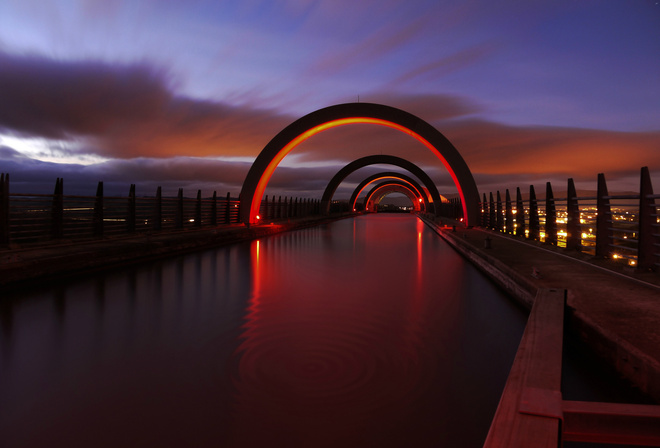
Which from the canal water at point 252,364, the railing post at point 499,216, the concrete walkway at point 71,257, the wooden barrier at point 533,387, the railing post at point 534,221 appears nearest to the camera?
the wooden barrier at point 533,387

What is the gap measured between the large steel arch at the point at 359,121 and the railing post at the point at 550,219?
28.6 ft

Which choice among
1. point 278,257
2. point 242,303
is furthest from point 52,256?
point 278,257

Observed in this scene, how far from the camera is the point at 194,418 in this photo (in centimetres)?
231

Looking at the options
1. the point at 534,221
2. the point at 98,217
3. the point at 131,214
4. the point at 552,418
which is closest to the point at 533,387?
the point at 552,418

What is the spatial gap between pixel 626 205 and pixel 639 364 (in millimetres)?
6055

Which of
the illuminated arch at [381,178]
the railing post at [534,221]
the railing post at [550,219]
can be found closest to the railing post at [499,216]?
the railing post at [534,221]

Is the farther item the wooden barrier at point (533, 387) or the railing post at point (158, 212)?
the railing post at point (158, 212)

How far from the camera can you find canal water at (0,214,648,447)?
7.24ft

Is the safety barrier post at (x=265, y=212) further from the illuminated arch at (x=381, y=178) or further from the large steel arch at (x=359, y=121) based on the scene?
the illuminated arch at (x=381, y=178)

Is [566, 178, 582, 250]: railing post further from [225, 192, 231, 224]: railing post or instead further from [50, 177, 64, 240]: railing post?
[225, 192, 231, 224]: railing post

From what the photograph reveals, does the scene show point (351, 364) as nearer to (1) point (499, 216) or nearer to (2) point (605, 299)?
(2) point (605, 299)

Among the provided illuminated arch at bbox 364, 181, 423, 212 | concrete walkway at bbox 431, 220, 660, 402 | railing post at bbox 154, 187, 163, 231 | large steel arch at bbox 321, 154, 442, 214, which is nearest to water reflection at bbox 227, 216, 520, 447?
concrete walkway at bbox 431, 220, 660, 402

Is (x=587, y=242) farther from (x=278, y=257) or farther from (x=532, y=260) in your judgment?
(x=278, y=257)

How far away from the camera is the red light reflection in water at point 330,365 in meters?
2.22
